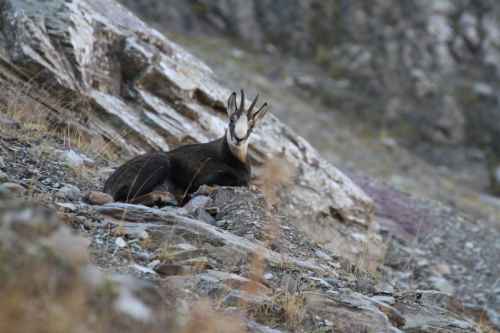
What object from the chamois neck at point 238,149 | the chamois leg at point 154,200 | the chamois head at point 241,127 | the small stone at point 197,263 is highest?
the chamois head at point 241,127

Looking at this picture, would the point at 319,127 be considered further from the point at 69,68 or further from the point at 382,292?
the point at 382,292

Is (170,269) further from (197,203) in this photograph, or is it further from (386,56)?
(386,56)

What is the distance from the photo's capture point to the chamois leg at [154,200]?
24.8ft

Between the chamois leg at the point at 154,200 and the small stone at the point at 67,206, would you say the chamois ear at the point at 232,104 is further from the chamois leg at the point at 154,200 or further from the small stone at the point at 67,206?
the small stone at the point at 67,206

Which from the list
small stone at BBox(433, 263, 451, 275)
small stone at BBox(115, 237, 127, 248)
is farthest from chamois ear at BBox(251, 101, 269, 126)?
small stone at BBox(433, 263, 451, 275)

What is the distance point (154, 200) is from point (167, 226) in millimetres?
1584

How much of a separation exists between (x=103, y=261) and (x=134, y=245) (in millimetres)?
550

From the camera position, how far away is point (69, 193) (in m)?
6.58

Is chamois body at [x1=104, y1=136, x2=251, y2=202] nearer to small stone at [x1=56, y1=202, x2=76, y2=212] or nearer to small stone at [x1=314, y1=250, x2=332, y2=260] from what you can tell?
small stone at [x1=56, y1=202, x2=76, y2=212]

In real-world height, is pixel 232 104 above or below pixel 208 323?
above

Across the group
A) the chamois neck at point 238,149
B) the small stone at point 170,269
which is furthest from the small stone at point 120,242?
the chamois neck at point 238,149

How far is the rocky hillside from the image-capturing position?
340 centimetres

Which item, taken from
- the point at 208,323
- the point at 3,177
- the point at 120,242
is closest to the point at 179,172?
the point at 3,177

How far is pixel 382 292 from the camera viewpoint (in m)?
6.53
